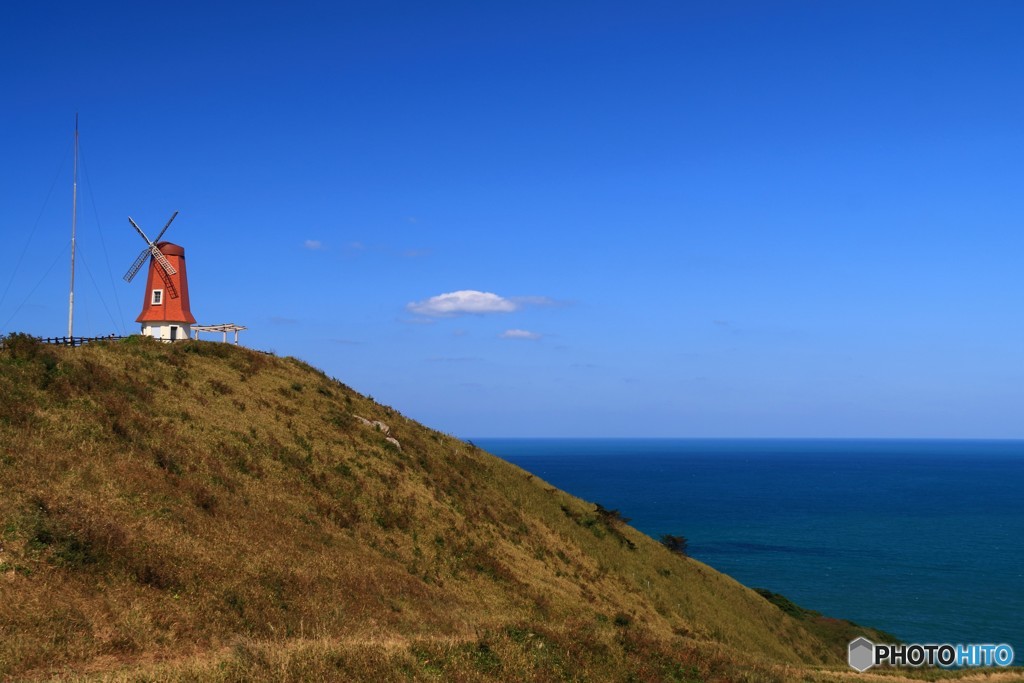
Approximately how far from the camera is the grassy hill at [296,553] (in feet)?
60.8

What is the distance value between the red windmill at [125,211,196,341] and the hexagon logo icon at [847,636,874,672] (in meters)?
55.7

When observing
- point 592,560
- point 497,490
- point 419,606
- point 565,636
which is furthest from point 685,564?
point 565,636

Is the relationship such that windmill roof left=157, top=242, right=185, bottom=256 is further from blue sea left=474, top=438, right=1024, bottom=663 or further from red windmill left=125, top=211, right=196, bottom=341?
blue sea left=474, top=438, right=1024, bottom=663

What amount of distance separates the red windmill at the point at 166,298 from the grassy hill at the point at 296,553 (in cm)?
772

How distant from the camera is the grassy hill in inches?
730

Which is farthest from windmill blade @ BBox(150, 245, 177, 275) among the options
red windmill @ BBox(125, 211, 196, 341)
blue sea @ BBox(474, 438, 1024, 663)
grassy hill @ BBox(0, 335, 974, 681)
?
blue sea @ BBox(474, 438, 1024, 663)

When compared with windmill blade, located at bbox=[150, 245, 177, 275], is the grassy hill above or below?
below

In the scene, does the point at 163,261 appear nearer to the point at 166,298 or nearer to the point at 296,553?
the point at 166,298

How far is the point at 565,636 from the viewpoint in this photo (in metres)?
21.6

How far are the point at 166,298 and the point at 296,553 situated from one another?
3907 centimetres

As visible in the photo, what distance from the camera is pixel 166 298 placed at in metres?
A: 59.8

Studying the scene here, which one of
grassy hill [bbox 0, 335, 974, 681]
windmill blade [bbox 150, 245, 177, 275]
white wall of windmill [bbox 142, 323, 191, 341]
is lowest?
grassy hill [bbox 0, 335, 974, 681]

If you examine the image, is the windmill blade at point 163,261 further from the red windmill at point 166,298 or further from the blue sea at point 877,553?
the blue sea at point 877,553

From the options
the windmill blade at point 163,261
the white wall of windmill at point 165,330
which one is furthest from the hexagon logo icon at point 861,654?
the windmill blade at point 163,261
